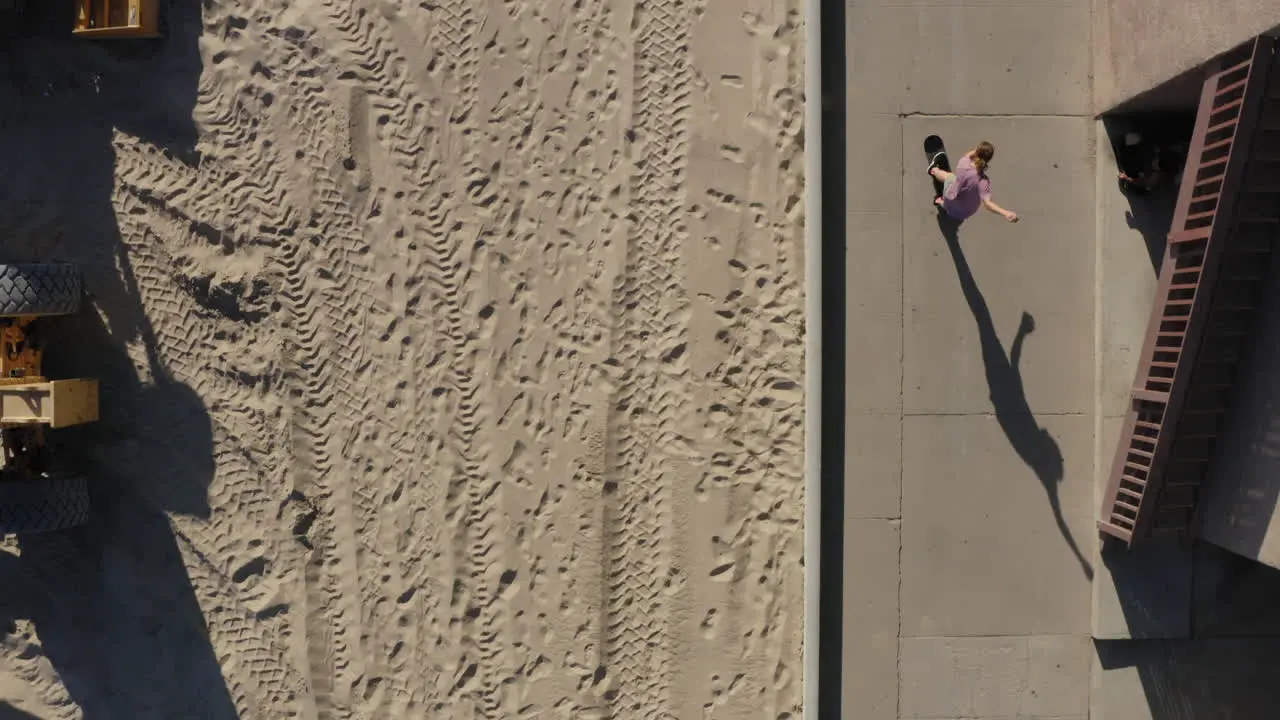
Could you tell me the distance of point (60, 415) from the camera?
15.8ft

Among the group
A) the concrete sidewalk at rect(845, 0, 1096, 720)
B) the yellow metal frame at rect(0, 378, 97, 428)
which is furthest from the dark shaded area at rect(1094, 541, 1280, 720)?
the yellow metal frame at rect(0, 378, 97, 428)

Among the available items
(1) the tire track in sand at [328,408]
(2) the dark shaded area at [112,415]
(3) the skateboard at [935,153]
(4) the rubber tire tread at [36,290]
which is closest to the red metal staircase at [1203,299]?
(3) the skateboard at [935,153]

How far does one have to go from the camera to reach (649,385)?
5.20m

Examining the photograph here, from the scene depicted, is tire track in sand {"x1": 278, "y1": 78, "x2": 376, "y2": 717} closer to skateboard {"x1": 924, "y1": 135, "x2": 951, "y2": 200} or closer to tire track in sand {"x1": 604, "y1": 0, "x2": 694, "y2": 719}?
tire track in sand {"x1": 604, "y1": 0, "x2": 694, "y2": 719}

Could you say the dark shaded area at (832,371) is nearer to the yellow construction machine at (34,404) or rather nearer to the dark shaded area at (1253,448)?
the dark shaded area at (1253,448)

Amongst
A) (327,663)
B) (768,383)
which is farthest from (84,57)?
(768,383)

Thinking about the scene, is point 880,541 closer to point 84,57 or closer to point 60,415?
point 60,415

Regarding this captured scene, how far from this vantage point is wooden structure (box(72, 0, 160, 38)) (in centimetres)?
512

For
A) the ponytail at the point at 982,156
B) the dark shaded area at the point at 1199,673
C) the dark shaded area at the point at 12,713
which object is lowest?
the dark shaded area at the point at 12,713

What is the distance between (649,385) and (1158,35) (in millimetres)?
3300

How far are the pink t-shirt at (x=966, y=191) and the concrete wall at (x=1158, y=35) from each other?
37.6 inches

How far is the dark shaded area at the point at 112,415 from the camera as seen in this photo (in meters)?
5.30

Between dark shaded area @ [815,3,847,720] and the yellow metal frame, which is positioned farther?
the yellow metal frame

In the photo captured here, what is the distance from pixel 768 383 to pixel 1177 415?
217cm
